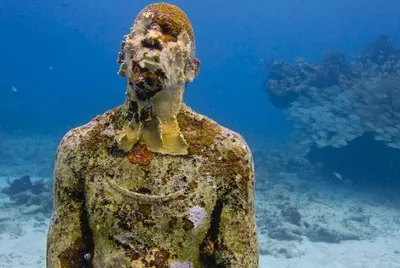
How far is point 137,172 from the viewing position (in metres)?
1.96

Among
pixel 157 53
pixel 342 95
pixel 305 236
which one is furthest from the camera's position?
pixel 342 95

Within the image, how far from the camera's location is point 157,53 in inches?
73.9

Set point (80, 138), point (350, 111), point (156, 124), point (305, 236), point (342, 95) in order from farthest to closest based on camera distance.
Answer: point (342, 95) → point (350, 111) → point (305, 236) → point (80, 138) → point (156, 124)

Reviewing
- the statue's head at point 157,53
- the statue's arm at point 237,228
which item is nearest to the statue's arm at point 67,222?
the statue's head at point 157,53

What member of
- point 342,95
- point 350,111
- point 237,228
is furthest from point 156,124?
point 342,95

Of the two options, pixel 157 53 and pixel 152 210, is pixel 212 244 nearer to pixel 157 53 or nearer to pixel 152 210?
pixel 152 210

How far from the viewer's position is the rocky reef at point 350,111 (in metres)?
17.7

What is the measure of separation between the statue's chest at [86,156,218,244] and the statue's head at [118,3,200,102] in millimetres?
343

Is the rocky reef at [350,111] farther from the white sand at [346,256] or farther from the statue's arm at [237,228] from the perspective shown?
the statue's arm at [237,228]

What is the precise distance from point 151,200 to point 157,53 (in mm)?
631

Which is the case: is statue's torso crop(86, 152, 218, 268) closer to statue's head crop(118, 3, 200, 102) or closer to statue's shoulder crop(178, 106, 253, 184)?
statue's shoulder crop(178, 106, 253, 184)

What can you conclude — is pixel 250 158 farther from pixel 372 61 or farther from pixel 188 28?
pixel 372 61

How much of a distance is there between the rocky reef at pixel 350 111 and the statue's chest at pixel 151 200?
16.7m

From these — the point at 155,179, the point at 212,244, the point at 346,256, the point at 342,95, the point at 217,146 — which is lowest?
the point at 212,244
